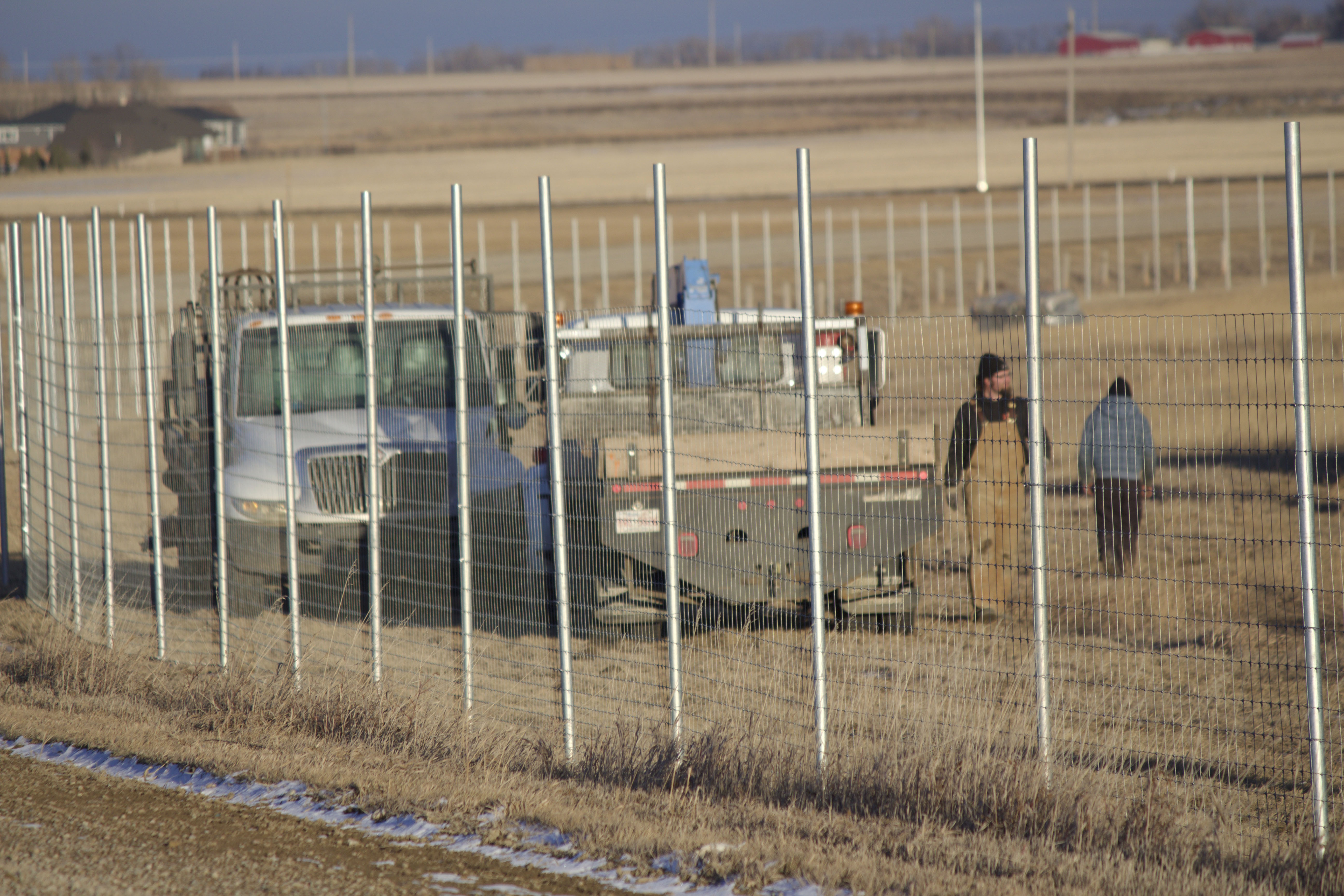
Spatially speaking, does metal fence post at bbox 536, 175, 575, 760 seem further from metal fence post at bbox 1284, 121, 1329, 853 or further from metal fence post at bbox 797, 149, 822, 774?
metal fence post at bbox 1284, 121, 1329, 853

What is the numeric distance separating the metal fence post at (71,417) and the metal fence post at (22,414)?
65cm

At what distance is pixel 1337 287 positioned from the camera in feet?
103

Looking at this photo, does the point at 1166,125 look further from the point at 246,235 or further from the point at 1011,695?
the point at 1011,695

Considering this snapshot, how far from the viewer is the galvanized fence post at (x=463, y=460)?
21.6 ft

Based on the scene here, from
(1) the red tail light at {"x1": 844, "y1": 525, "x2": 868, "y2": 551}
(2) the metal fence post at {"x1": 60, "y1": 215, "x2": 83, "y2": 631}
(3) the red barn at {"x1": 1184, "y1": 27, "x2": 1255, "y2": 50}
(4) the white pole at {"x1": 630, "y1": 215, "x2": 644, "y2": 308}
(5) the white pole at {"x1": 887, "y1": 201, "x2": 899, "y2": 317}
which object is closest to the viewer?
(1) the red tail light at {"x1": 844, "y1": 525, "x2": 868, "y2": 551}

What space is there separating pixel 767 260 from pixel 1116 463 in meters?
25.7

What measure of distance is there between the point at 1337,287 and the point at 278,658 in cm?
3010

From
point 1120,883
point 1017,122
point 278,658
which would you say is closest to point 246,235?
point 278,658

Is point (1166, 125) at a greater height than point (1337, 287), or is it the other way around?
point (1166, 125)

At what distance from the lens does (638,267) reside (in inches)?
1296

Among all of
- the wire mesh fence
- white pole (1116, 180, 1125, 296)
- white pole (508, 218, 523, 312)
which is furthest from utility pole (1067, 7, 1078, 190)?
A: the wire mesh fence

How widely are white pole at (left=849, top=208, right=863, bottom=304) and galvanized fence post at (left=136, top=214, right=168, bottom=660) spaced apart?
22.7 m

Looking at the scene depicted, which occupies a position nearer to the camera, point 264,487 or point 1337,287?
point 264,487

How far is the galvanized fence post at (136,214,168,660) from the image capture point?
827cm
